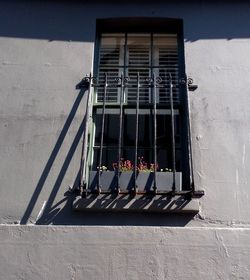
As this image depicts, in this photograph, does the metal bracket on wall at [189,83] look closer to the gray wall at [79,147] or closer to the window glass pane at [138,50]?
the gray wall at [79,147]

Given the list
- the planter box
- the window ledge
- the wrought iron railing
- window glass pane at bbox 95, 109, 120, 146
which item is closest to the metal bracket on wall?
the wrought iron railing

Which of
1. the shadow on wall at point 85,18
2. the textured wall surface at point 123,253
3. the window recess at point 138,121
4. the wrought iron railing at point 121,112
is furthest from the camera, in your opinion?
the shadow on wall at point 85,18

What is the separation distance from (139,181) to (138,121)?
1068 millimetres

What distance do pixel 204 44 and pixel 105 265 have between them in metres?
3.57

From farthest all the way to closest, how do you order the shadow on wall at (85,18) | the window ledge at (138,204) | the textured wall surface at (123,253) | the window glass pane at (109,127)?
the shadow on wall at (85,18)
the window glass pane at (109,127)
the window ledge at (138,204)
the textured wall surface at (123,253)

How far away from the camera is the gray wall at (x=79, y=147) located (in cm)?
544

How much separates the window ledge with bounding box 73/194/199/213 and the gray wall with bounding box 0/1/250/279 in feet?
0.34

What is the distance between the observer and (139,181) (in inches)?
239

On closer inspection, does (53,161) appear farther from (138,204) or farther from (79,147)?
(138,204)

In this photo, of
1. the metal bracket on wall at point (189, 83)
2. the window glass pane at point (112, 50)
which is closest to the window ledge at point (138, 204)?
the metal bracket on wall at point (189, 83)

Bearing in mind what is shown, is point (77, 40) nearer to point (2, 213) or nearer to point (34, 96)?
point (34, 96)

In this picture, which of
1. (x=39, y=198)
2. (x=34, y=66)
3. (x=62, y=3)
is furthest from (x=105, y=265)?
(x=62, y=3)

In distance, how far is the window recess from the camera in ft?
19.9

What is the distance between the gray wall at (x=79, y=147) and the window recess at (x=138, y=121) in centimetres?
23
